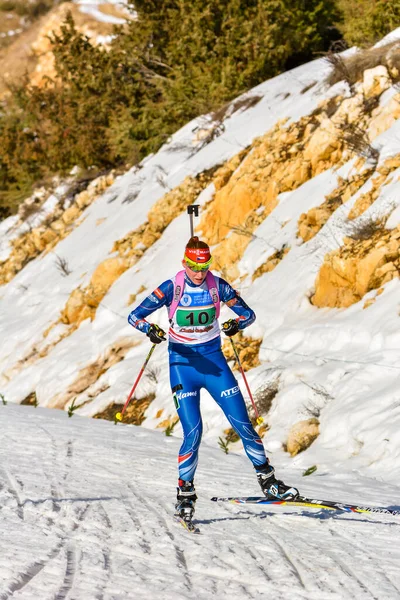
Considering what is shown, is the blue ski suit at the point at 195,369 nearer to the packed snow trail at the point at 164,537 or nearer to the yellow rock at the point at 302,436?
the packed snow trail at the point at 164,537

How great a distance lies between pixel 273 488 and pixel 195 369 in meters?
1.21

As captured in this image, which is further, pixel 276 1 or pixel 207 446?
pixel 276 1

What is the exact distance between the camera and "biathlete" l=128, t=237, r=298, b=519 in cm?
632

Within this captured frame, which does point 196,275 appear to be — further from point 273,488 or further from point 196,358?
point 273,488

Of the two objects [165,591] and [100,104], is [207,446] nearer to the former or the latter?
[165,591]

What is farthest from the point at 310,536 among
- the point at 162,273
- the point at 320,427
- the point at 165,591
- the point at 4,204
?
the point at 4,204

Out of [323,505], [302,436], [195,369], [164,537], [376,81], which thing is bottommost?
[164,537]

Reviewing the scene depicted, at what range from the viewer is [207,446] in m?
10.0

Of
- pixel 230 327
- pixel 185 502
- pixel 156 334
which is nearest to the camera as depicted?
pixel 185 502

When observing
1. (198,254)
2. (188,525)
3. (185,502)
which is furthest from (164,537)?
(198,254)

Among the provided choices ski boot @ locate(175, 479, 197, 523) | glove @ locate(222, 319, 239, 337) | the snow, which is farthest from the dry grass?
the snow

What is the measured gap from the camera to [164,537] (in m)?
5.38

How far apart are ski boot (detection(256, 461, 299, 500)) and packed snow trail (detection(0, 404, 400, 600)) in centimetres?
19

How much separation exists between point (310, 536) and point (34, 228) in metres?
24.2
